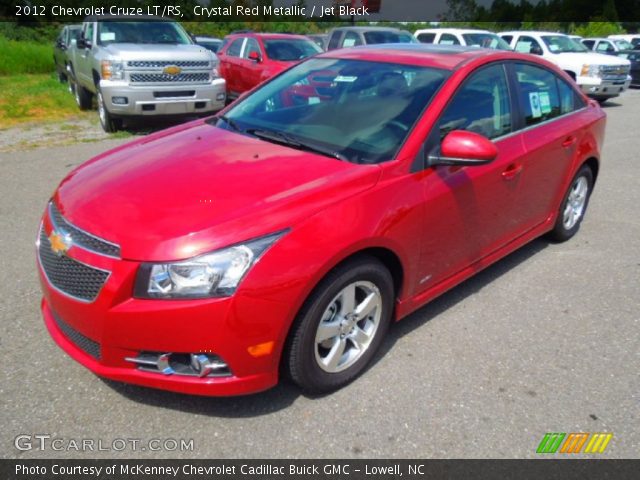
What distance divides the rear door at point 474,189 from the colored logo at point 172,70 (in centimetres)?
653

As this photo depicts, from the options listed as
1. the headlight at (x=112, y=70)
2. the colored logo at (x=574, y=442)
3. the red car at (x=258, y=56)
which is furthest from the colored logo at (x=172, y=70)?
the colored logo at (x=574, y=442)

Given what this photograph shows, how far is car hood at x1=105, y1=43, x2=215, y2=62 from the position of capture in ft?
28.0

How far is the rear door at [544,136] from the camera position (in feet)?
12.3

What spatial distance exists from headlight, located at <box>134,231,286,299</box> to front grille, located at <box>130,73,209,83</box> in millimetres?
7240

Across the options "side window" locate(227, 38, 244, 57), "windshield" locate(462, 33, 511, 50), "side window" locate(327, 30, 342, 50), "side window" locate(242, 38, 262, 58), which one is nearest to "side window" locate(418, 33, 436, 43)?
"windshield" locate(462, 33, 511, 50)

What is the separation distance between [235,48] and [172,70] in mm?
3493

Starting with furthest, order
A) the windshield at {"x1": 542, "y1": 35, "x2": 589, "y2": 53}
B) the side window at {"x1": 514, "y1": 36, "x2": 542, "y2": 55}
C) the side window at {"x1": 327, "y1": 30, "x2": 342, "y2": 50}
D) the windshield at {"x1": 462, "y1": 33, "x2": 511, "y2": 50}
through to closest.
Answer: the side window at {"x1": 514, "y1": 36, "x2": 542, "y2": 55} < the windshield at {"x1": 542, "y1": 35, "x2": 589, "y2": 53} < the windshield at {"x1": 462, "y1": 33, "x2": 511, "y2": 50} < the side window at {"x1": 327, "y1": 30, "x2": 342, "y2": 50}

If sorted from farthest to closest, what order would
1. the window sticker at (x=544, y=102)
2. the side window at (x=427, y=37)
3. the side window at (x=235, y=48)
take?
the side window at (x=427, y=37), the side window at (x=235, y=48), the window sticker at (x=544, y=102)

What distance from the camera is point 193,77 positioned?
9.05 m

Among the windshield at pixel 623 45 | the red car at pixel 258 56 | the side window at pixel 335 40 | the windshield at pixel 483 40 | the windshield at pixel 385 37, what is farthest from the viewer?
the windshield at pixel 623 45

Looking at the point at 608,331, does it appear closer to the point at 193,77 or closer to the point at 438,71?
the point at 438,71

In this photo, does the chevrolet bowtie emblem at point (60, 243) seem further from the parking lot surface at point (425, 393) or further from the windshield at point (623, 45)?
the windshield at point (623, 45)

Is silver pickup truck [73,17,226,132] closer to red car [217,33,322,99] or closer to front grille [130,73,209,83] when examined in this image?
front grille [130,73,209,83]
